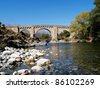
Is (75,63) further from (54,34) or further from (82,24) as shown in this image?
(54,34)

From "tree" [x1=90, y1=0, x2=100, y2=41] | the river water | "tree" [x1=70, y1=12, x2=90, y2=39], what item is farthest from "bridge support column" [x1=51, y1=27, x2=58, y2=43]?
the river water

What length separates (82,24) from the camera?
97.0ft

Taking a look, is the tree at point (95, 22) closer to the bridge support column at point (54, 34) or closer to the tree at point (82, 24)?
the tree at point (82, 24)

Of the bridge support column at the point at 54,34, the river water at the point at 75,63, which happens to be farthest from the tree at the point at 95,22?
the bridge support column at the point at 54,34

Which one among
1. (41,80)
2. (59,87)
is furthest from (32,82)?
(59,87)

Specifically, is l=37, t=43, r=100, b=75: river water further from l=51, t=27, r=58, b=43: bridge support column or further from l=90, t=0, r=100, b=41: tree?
l=51, t=27, r=58, b=43: bridge support column

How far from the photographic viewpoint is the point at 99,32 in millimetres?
22656

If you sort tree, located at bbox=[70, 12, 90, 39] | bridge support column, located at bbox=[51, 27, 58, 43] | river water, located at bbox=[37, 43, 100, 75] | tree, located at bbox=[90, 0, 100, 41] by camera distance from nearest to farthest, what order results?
river water, located at bbox=[37, 43, 100, 75], tree, located at bbox=[90, 0, 100, 41], tree, located at bbox=[70, 12, 90, 39], bridge support column, located at bbox=[51, 27, 58, 43]

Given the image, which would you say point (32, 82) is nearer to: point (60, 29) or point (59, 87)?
point (59, 87)

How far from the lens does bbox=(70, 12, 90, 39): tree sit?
2744 centimetres

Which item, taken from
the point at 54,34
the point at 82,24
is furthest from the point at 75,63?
the point at 54,34

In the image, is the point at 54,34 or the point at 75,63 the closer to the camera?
the point at 75,63

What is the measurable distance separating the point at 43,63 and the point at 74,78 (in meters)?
3.61

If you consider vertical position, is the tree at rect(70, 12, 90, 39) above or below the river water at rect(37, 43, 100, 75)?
above
